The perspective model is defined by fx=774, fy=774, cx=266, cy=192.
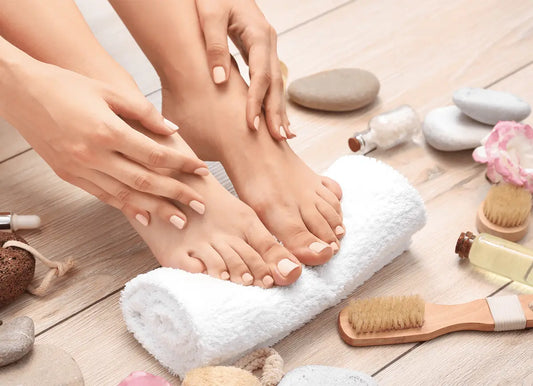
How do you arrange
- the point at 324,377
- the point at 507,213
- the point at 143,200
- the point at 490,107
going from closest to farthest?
the point at 324,377 → the point at 143,200 → the point at 507,213 → the point at 490,107

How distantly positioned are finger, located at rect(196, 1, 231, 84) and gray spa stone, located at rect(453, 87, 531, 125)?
425mm

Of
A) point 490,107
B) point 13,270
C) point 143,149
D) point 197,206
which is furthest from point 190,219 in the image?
point 490,107

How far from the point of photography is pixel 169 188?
3.21 feet

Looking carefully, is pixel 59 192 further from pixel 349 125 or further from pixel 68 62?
pixel 349 125

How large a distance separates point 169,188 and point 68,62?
0.77ft

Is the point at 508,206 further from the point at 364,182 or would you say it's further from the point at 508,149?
the point at 364,182

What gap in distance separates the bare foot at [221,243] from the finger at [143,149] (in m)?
0.06

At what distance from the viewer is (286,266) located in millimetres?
986

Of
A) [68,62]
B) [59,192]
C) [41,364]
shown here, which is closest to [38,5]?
[68,62]

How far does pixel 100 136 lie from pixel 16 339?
27cm

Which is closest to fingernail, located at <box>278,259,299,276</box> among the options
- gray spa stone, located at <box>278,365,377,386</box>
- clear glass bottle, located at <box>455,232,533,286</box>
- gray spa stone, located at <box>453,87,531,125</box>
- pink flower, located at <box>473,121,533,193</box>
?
gray spa stone, located at <box>278,365,377,386</box>

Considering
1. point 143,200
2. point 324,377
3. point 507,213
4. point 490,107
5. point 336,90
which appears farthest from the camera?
point 336,90

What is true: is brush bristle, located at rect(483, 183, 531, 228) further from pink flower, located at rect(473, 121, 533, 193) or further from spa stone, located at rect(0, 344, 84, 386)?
spa stone, located at rect(0, 344, 84, 386)

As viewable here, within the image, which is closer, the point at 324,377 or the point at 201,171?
the point at 324,377
